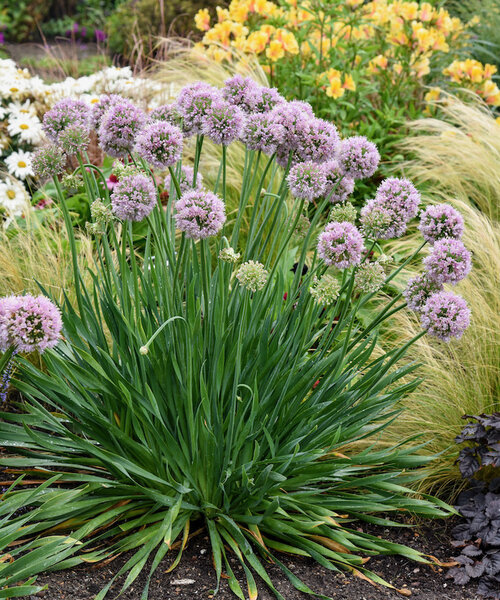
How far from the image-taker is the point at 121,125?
2.22 m

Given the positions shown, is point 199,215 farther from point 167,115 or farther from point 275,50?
point 275,50

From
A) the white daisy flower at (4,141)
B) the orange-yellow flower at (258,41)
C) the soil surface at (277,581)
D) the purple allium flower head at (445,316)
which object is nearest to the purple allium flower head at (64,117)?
the purple allium flower head at (445,316)

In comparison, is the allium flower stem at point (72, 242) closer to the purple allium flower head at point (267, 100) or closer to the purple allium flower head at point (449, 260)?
the purple allium flower head at point (267, 100)

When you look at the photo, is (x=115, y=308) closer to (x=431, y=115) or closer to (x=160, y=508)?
(x=160, y=508)

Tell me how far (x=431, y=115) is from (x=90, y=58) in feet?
25.7

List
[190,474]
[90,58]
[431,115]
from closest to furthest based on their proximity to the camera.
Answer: [190,474] < [431,115] < [90,58]

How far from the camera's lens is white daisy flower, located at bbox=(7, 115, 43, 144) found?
19.0 feet

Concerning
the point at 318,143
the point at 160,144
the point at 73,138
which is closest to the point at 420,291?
the point at 318,143

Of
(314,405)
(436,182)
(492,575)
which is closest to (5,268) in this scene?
(314,405)

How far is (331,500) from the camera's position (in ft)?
8.27

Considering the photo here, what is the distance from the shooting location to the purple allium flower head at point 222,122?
7.16 feet

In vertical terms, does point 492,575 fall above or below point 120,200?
below

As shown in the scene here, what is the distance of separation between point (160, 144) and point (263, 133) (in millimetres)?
368

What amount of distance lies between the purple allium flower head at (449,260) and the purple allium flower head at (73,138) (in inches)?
46.5
